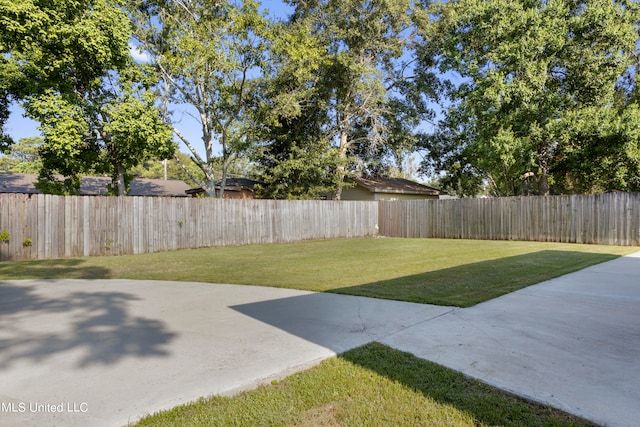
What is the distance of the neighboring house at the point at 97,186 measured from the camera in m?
20.2

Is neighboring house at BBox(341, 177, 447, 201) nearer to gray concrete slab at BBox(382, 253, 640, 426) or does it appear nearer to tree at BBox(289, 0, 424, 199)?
tree at BBox(289, 0, 424, 199)

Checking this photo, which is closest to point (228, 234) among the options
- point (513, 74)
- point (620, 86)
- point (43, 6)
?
point (43, 6)

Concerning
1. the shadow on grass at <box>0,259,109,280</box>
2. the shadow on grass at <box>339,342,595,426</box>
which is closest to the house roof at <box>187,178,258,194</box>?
the shadow on grass at <box>0,259,109,280</box>

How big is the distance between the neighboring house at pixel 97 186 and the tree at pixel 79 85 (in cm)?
698

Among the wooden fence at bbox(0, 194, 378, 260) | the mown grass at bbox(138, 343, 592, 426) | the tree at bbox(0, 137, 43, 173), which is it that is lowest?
the mown grass at bbox(138, 343, 592, 426)

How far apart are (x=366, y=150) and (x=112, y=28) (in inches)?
630

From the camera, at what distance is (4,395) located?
263cm

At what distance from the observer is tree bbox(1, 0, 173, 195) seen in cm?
1195

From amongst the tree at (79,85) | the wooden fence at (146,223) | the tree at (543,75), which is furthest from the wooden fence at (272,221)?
the tree at (543,75)

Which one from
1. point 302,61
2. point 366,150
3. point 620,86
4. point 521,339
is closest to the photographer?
point 521,339

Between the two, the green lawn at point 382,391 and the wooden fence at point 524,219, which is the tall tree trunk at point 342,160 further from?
the green lawn at point 382,391

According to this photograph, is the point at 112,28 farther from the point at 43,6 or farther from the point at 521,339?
the point at 521,339

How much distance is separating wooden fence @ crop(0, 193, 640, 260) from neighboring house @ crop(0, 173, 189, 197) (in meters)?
10.6

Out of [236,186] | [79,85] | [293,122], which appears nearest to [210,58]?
[79,85]
